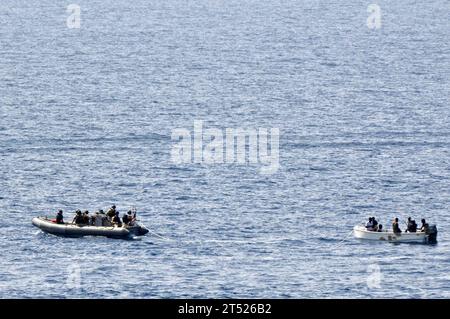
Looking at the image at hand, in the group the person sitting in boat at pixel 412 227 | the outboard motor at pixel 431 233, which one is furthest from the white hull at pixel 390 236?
the person sitting in boat at pixel 412 227

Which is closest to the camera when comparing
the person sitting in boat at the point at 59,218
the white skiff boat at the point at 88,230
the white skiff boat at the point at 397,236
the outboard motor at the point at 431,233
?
the outboard motor at the point at 431,233

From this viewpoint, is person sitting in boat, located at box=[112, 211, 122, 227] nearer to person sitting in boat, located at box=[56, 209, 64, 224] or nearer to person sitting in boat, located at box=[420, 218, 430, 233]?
person sitting in boat, located at box=[56, 209, 64, 224]

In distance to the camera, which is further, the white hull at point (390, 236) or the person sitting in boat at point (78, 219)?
the person sitting in boat at point (78, 219)

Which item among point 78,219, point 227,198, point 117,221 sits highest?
point 227,198

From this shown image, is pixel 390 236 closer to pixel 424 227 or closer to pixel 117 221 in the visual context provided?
pixel 424 227

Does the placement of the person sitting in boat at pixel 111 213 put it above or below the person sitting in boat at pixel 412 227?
above

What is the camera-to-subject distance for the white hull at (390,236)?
115 meters

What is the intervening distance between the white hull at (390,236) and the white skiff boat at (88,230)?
56.8ft

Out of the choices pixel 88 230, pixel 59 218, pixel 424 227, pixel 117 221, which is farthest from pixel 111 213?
pixel 424 227

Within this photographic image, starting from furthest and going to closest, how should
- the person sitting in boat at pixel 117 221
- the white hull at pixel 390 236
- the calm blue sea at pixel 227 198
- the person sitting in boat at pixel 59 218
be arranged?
the person sitting in boat at pixel 59 218 < the person sitting in boat at pixel 117 221 < the white hull at pixel 390 236 < the calm blue sea at pixel 227 198

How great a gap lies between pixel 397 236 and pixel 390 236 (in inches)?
21.9

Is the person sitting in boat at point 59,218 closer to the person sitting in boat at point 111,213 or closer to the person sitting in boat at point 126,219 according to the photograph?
the person sitting in boat at point 111,213

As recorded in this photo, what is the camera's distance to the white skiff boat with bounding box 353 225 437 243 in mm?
114500

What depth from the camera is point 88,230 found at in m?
117
